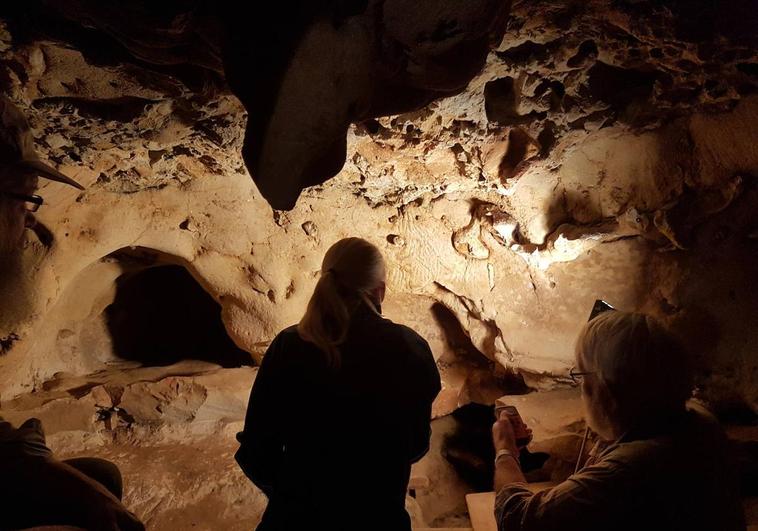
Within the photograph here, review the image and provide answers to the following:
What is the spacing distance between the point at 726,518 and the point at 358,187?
2.95 m

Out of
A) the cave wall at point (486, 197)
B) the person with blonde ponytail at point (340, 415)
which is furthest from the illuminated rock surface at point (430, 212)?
the person with blonde ponytail at point (340, 415)

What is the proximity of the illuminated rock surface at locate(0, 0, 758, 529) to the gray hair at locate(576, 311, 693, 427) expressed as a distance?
105 centimetres

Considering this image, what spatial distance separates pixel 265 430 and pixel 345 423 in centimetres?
33

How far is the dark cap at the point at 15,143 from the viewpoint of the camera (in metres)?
1.40

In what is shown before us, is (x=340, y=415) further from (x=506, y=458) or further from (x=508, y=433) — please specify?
(x=508, y=433)

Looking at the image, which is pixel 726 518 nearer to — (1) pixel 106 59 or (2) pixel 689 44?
(2) pixel 689 44

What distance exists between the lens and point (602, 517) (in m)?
1.34

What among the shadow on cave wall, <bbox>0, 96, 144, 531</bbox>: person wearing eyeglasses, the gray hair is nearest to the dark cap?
<bbox>0, 96, 144, 531</bbox>: person wearing eyeglasses

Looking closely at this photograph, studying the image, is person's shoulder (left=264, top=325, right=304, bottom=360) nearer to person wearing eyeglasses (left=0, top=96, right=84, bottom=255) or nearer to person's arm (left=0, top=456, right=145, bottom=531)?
person's arm (left=0, top=456, right=145, bottom=531)

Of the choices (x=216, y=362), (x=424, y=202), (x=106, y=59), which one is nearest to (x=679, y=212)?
(x=424, y=202)

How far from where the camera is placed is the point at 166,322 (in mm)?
5543

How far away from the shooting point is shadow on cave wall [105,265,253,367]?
16.9 ft

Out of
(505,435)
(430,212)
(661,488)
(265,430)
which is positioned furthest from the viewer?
(430,212)

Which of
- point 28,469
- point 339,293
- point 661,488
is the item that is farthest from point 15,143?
point 661,488
